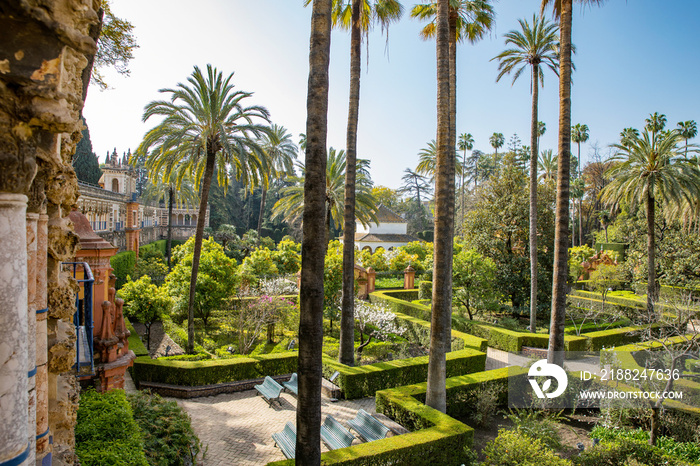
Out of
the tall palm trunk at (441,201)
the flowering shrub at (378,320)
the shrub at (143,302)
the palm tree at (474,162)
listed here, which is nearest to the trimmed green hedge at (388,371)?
the tall palm trunk at (441,201)

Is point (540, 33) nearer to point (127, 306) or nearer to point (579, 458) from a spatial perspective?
point (579, 458)

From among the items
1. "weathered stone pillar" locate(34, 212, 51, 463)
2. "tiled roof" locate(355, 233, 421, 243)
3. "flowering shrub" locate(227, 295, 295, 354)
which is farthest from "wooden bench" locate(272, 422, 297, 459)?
"tiled roof" locate(355, 233, 421, 243)

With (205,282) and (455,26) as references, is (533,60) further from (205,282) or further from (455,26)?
(205,282)

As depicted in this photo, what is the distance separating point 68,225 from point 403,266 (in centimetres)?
3101

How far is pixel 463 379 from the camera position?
37.0ft

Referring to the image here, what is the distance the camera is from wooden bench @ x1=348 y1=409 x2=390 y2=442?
852 centimetres

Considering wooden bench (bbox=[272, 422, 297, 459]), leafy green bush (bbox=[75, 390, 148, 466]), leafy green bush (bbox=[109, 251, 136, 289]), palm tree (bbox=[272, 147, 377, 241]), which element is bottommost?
Result: wooden bench (bbox=[272, 422, 297, 459])

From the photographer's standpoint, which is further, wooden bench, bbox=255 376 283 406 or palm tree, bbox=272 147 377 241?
palm tree, bbox=272 147 377 241

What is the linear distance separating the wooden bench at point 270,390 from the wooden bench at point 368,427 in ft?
7.73

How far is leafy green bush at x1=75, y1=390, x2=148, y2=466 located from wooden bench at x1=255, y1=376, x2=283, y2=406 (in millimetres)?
4518

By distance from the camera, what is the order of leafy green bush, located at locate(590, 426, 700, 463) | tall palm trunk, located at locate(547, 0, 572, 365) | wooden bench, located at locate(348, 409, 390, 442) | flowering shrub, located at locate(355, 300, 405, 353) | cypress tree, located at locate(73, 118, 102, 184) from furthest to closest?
cypress tree, located at locate(73, 118, 102, 184) < flowering shrub, located at locate(355, 300, 405, 353) < tall palm trunk, located at locate(547, 0, 572, 365) < wooden bench, located at locate(348, 409, 390, 442) < leafy green bush, located at locate(590, 426, 700, 463)

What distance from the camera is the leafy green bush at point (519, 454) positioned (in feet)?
23.2

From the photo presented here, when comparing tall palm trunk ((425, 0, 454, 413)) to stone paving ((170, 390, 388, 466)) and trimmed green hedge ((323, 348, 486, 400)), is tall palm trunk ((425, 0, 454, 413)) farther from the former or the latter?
trimmed green hedge ((323, 348, 486, 400))

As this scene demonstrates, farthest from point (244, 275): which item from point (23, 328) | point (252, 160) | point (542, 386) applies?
point (23, 328)
